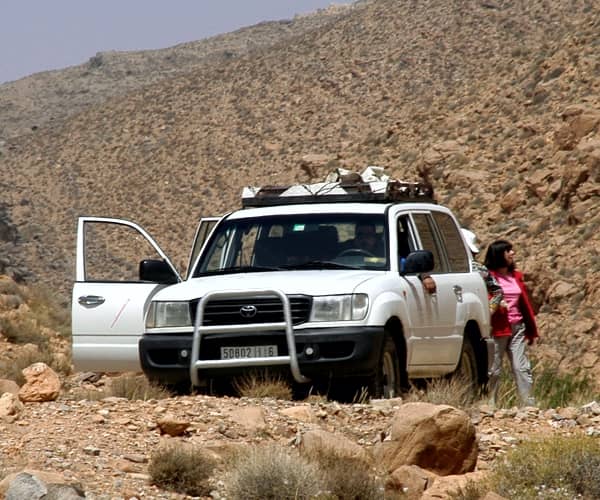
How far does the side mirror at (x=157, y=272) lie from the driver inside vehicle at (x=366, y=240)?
151 centimetres

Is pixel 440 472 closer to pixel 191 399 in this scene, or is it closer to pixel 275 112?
pixel 191 399

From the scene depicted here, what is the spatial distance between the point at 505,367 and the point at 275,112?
161 ft

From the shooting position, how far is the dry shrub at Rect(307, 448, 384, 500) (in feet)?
23.5

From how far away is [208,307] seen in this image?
10.7m

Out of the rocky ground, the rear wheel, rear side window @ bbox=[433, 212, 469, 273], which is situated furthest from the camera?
rear side window @ bbox=[433, 212, 469, 273]

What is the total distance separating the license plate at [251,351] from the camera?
34.5 ft

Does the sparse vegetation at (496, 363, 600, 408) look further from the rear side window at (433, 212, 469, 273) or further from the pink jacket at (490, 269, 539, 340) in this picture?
the rear side window at (433, 212, 469, 273)

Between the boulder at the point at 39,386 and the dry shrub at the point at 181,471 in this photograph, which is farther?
the boulder at the point at 39,386

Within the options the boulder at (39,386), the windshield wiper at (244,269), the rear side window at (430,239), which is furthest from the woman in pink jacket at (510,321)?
the boulder at (39,386)

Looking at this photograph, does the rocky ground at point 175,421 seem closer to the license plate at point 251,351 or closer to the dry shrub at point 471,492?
the license plate at point 251,351

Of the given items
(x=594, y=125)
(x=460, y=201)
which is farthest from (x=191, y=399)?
(x=460, y=201)

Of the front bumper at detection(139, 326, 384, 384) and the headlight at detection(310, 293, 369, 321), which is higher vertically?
the headlight at detection(310, 293, 369, 321)

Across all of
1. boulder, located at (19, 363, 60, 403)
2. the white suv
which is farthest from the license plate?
boulder, located at (19, 363, 60, 403)

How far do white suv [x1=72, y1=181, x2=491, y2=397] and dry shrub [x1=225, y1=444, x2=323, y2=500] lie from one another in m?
3.07
